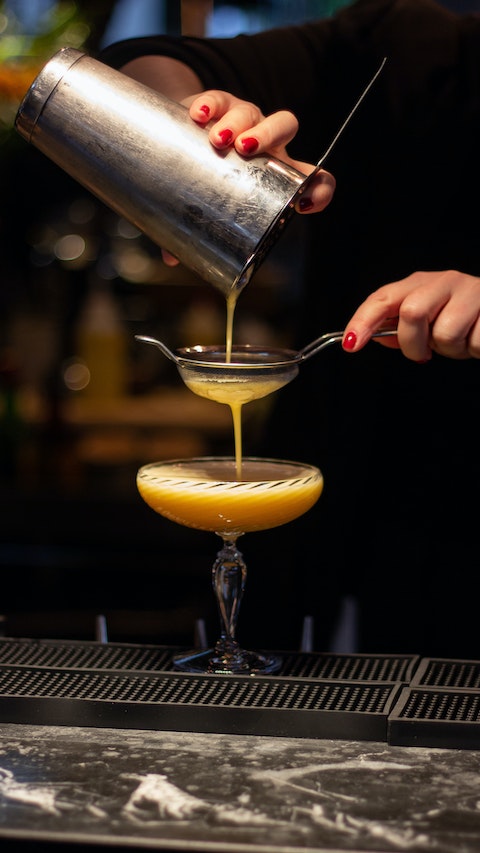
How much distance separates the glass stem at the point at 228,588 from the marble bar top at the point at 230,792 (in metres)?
0.24

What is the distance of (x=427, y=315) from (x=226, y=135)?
0.33 m

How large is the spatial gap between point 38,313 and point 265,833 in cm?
333

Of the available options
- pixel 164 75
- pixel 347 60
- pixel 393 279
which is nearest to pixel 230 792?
pixel 164 75

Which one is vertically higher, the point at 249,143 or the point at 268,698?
the point at 249,143

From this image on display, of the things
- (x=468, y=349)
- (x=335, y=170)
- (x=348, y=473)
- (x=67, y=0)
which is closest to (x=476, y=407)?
(x=348, y=473)

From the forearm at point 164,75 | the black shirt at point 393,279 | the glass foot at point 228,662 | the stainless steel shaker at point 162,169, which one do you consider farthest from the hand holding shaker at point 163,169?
the black shirt at point 393,279

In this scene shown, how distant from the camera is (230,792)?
120cm

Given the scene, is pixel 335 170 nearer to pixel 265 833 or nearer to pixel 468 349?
pixel 468 349

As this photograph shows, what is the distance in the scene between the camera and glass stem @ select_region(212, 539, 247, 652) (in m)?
1.59

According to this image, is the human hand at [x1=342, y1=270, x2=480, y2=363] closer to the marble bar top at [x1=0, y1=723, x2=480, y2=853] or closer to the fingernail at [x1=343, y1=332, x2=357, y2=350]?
the fingernail at [x1=343, y1=332, x2=357, y2=350]

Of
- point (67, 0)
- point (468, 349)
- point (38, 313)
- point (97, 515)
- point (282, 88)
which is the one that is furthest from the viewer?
point (38, 313)

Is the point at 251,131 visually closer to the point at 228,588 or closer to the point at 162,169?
the point at 162,169

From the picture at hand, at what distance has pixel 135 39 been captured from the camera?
1.97 metres

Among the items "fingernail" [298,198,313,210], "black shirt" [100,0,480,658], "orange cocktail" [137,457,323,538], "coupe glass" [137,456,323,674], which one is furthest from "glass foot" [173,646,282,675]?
"black shirt" [100,0,480,658]
